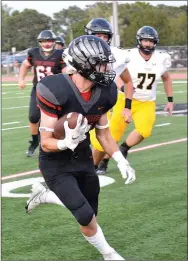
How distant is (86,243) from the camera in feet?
15.9

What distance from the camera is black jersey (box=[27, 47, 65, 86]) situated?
8.60 metres

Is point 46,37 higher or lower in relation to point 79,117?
higher

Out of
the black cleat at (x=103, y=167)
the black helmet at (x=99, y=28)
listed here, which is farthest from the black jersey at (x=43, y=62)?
the black helmet at (x=99, y=28)

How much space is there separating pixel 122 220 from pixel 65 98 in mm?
1843

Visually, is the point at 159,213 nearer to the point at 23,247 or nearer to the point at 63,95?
the point at 23,247

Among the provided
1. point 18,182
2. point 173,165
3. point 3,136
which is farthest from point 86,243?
point 3,136

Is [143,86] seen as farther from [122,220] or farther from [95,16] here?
[95,16]

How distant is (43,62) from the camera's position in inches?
339

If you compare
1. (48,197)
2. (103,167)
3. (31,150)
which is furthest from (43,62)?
(48,197)

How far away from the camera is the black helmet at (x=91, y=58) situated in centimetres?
401

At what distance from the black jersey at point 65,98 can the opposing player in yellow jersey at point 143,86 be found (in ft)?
9.92

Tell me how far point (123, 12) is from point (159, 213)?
39.1m

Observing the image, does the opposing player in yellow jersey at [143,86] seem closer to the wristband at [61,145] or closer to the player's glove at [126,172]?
the player's glove at [126,172]

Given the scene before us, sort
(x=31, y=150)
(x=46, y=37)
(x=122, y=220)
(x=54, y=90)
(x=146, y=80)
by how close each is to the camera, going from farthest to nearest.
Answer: (x=31, y=150) < (x=46, y=37) < (x=146, y=80) < (x=122, y=220) < (x=54, y=90)
